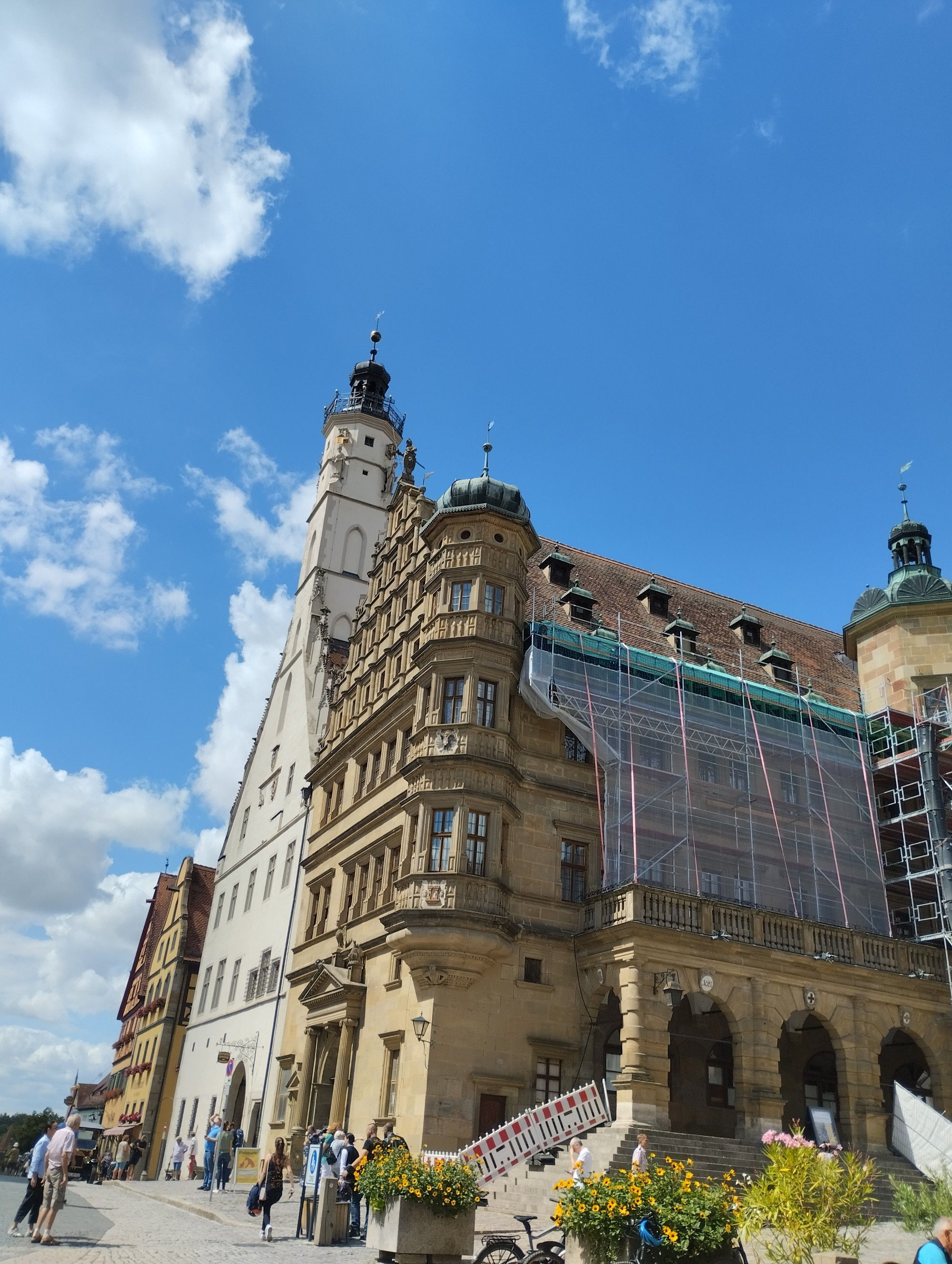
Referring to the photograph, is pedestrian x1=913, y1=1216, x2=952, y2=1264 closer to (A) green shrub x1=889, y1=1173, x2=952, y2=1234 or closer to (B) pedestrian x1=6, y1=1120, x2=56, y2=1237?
(A) green shrub x1=889, y1=1173, x2=952, y2=1234

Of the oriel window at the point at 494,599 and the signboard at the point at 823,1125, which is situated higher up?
the oriel window at the point at 494,599

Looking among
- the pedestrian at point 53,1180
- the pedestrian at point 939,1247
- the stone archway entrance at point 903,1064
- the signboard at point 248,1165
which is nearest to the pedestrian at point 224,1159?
the signboard at point 248,1165

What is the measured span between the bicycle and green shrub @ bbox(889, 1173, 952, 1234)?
5.50m

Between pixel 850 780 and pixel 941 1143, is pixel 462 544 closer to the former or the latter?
pixel 850 780

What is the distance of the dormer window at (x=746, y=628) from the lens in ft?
118

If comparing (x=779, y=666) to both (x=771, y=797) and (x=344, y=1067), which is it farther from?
(x=344, y=1067)

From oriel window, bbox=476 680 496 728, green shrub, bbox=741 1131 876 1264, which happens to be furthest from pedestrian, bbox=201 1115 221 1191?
green shrub, bbox=741 1131 876 1264

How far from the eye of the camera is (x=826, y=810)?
29.1 meters

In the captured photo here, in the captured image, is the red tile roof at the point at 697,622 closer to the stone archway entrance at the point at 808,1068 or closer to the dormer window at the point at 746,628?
the dormer window at the point at 746,628

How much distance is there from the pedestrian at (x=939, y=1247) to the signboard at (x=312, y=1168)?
11455mm

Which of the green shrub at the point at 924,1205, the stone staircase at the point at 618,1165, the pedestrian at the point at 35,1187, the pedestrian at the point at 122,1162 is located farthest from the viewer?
the pedestrian at the point at 122,1162

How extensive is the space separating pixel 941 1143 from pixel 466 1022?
10.5 meters

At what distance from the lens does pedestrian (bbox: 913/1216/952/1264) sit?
8094 millimetres

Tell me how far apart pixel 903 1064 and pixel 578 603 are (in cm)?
1558
